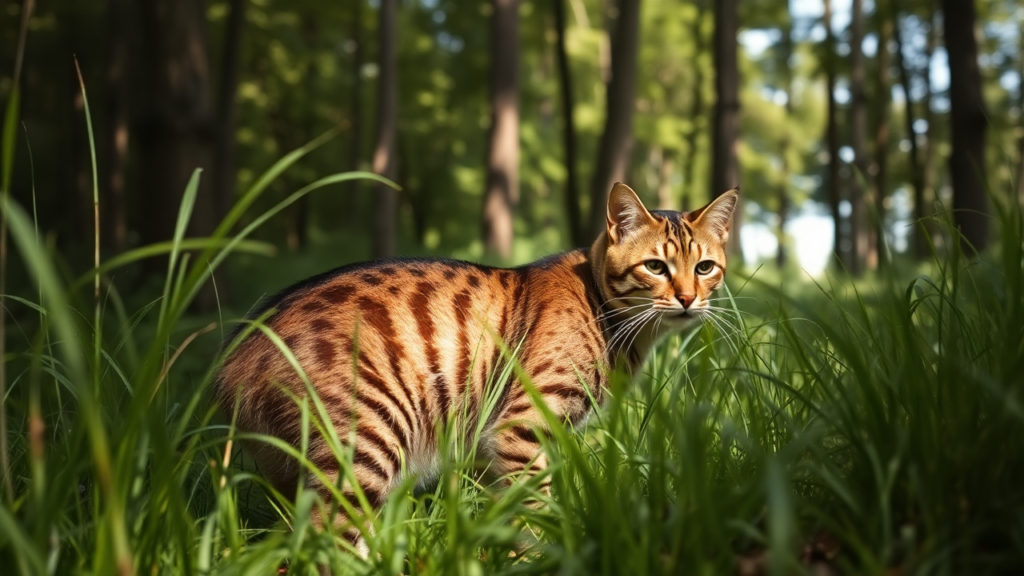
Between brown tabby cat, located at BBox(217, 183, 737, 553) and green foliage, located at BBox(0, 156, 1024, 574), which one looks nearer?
green foliage, located at BBox(0, 156, 1024, 574)

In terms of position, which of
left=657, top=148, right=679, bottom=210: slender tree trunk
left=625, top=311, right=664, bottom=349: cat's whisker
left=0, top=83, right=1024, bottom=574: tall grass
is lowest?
left=0, top=83, right=1024, bottom=574: tall grass

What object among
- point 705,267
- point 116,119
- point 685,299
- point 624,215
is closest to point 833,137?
point 116,119

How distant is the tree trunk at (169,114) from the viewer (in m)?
7.85

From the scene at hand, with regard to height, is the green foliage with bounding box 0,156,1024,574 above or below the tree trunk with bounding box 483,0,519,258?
below

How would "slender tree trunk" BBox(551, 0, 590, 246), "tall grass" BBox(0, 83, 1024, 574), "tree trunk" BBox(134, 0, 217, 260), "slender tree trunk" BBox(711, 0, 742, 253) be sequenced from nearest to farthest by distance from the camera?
"tall grass" BBox(0, 83, 1024, 574), "tree trunk" BBox(134, 0, 217, 260), "slender tree trunk" BBox(711, 0, 742, 253), "slender tree trunk" BBox(551, 0, 590, 246)

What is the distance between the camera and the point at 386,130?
12906 millimetres

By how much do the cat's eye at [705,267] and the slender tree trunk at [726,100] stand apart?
8.20 meters

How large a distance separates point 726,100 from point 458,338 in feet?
32.2

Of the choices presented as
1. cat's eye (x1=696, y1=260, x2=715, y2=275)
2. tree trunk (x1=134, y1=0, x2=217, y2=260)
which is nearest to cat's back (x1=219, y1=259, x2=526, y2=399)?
cat's eye (x1=696, y1=260, x2=715, y2=275)

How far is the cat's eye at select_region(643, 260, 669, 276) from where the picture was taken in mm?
3527

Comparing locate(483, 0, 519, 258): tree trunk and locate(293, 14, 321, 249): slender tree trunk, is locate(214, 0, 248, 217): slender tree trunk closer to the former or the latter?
locate(483, 0, 519, 258): tree trunk

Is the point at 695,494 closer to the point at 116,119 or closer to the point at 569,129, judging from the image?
the point at 569,129

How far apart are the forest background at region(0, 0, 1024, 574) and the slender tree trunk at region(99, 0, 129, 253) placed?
9 cm

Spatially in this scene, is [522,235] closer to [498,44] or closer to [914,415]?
[498,44]
